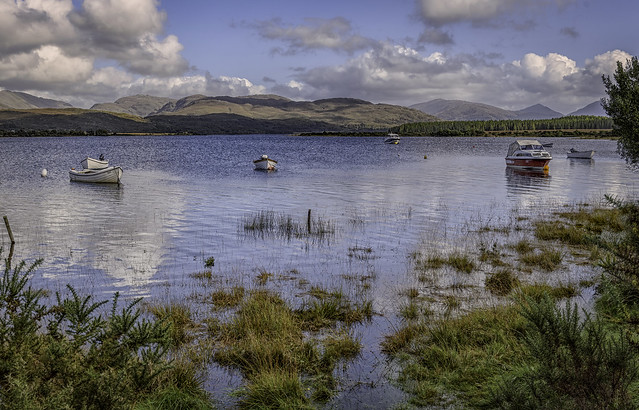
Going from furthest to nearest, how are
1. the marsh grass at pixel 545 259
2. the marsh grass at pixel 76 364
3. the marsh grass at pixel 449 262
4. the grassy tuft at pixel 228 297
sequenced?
the marsh grass at pixel 449 262
the marsh grass at pixel 545 259
the grassy tuft at pixel 228 297
the marsh grass at pixel 76 364

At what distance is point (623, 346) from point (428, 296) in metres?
7.83

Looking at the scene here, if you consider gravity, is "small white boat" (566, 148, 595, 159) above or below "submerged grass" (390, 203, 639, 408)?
above

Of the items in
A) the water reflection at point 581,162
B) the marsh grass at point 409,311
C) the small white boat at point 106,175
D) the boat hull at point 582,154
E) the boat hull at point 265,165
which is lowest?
the marsh grass at point 409,311

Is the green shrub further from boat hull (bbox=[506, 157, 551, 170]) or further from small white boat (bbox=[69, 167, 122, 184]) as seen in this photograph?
boat hull (bbox=[506, 157, 551, 170])

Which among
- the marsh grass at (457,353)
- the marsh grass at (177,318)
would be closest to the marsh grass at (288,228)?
the marsh grass at (177,318)

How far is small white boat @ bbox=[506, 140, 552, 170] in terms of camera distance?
52438 mm

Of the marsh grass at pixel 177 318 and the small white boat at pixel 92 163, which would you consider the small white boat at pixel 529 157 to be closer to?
the small white boat at pixel 92 163

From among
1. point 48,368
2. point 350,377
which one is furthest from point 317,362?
point 48,368

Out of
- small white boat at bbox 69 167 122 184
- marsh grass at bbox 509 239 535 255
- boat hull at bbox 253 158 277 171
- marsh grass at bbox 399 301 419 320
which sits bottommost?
marsh grass at bbox 399 301 419 320

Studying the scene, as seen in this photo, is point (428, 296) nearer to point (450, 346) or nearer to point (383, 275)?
point (383, 275)

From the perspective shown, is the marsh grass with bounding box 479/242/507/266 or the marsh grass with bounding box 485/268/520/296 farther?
the marsh grass with bounding box 479/242/507/266

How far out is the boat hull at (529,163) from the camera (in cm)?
5234

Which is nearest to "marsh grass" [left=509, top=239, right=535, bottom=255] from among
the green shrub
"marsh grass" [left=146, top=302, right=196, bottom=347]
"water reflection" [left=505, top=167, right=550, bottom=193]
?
"marsh grass" [left=146, top=302, right=196, bottom=347]

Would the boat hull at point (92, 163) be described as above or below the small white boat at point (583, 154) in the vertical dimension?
below
